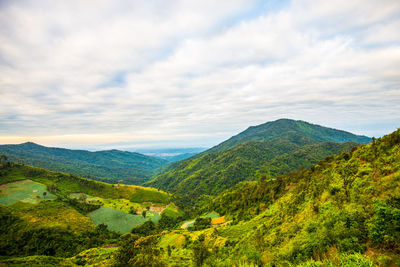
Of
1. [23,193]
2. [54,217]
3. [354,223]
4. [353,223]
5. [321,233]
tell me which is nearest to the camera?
[354,223]

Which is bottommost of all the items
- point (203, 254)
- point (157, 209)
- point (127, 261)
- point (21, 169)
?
point (157, 209)

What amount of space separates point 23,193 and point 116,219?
3710 inches

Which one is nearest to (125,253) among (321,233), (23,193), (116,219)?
(321,233)

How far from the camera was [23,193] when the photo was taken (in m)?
145

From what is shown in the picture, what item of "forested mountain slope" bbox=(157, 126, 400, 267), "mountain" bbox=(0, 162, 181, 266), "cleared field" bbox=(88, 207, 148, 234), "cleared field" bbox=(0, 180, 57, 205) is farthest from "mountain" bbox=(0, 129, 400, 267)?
"cleared field" bbox=(0, 180, 57, 205)

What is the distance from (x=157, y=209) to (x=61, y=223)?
94.5 metres

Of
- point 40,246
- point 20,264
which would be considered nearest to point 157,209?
point 40,246

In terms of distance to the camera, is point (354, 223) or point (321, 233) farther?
point (321, 233)

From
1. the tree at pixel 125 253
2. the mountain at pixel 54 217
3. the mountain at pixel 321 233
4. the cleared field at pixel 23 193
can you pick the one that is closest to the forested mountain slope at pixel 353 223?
the mountain at pixel 321 233

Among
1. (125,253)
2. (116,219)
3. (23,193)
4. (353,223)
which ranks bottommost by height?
(116,219)

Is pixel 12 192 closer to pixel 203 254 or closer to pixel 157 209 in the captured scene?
pixel 157 209

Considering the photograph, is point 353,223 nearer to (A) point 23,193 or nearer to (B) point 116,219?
(B) point 116,219

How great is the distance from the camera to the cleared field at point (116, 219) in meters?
136

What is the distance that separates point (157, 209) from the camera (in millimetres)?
187375
